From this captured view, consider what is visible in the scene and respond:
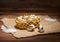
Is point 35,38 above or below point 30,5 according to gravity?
below

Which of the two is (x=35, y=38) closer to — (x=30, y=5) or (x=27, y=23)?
(x=27, y=23)

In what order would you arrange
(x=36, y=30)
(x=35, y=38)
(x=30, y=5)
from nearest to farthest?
1. (x=35, y=38)
2. (x=36, y=30)
3. (x=30, y=5)

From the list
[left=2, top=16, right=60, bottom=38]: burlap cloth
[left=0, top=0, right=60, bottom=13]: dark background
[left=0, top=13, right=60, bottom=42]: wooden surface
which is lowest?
[left=0, top=13, right=60, bottom=42]: wooden surface

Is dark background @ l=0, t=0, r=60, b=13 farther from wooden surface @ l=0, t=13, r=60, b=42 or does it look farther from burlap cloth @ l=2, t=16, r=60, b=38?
wooden surface @ l=0, t=13, r=60, b=42

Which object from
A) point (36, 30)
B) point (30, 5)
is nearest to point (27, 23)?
point (36, 30)

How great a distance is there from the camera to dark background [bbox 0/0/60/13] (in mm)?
2586

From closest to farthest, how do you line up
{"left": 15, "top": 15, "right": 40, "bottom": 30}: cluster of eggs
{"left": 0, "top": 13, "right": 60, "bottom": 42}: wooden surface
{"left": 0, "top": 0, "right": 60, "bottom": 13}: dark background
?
{"left": 0, "top": 13, "right": 60, "bottom": 42}: wooden surface, {"left": 15, "top": 15, "right": 40, "bottom": 30}: cluster of eggs, {"left": 0, "top": 0, "right": 60, "bottom": 13}: dark background

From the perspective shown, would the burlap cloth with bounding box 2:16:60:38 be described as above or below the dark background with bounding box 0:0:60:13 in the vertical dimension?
below

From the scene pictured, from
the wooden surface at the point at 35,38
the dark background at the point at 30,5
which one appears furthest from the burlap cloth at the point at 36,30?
the dark background at the point at 30,5

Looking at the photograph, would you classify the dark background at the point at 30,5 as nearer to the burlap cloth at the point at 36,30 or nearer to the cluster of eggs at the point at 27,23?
the burlap cloth at the point at 36,30

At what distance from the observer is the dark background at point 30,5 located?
2586 millimetres

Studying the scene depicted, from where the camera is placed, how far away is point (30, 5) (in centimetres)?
265

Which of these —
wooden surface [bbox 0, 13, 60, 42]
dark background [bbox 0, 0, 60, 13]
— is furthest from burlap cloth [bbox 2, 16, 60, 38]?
dark background [bbox 0, 0, 60, 13]

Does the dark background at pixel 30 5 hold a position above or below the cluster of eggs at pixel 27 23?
above
